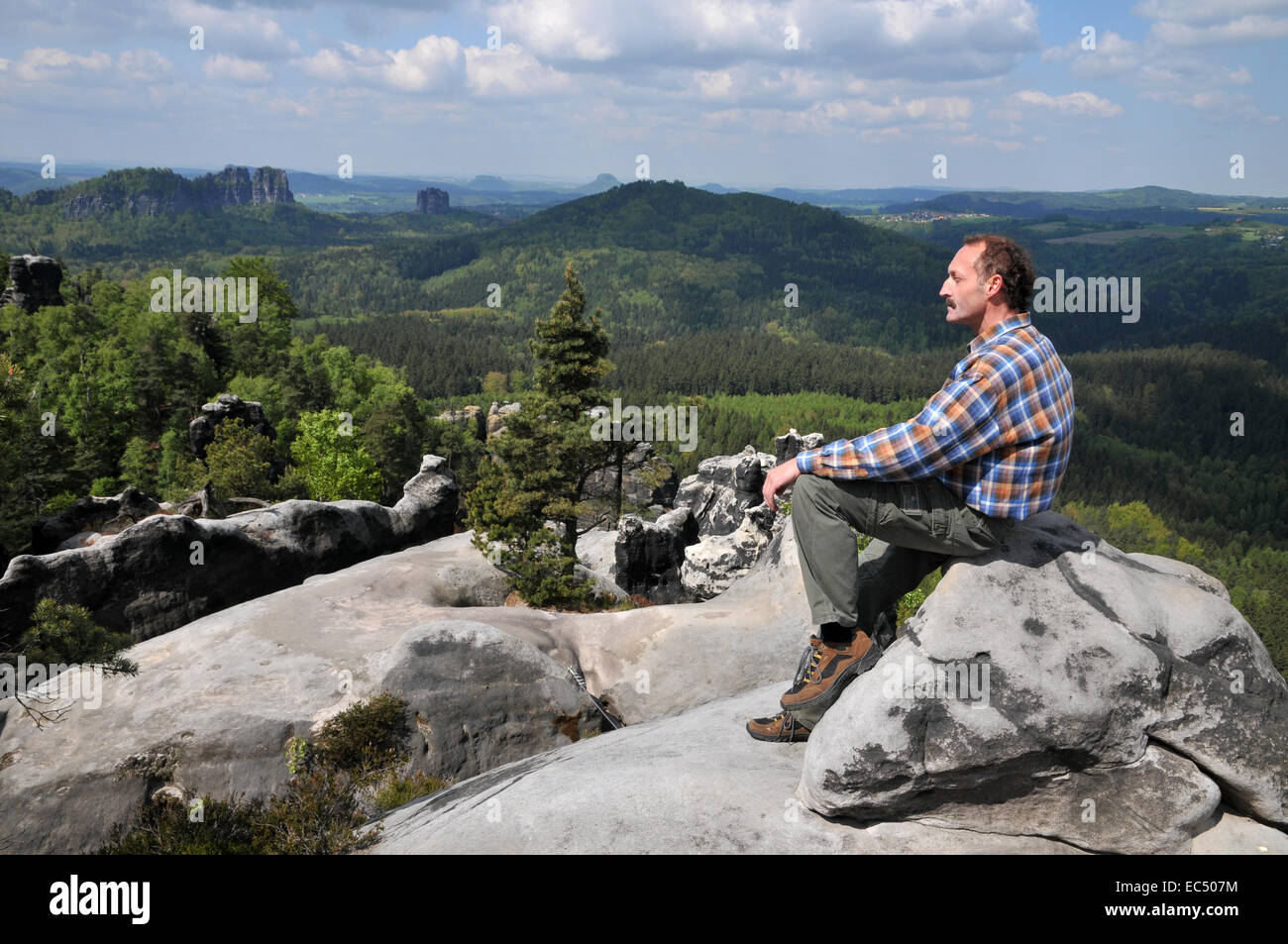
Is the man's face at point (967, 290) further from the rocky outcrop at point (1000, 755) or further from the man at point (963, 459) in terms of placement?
the rocky outcrop at point (1000, 755)

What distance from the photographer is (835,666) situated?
8.73 metres

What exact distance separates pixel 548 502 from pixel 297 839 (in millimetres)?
23535

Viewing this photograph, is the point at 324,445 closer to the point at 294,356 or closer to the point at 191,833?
the point at 294,356

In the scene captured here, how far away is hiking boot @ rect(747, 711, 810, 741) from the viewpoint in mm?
10109

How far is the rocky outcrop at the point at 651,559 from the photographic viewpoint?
124 ft

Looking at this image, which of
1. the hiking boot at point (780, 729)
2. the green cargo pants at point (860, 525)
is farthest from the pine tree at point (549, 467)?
the green cargo pants at point (860, 525)

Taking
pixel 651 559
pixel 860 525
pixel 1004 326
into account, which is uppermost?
pixel 1004 326

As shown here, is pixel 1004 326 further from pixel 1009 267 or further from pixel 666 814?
pixel 666 814

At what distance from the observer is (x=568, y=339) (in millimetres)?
37938

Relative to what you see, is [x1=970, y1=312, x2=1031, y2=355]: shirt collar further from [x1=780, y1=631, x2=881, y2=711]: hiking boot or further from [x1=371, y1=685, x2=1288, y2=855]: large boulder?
[x1=371, y1=685, x2=1288, y2=855]: large boulder

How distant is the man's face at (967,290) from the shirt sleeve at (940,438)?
32.7 inches

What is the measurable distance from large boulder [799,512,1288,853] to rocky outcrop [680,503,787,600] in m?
27.2

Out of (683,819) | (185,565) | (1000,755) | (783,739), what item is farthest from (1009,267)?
(185,565)

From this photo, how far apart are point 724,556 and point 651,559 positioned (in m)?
4.20
